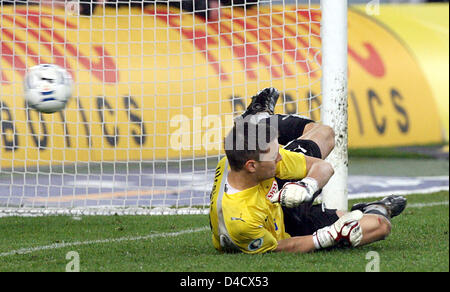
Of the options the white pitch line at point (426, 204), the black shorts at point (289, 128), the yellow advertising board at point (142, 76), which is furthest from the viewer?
the yellow advertising board at point (142, 76)

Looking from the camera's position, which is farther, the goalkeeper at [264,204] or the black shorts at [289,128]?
the black shorts at [289,128]

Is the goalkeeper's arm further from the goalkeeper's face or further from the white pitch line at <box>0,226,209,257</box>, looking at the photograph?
the white pitch line at <box>0,226,209,257</box>

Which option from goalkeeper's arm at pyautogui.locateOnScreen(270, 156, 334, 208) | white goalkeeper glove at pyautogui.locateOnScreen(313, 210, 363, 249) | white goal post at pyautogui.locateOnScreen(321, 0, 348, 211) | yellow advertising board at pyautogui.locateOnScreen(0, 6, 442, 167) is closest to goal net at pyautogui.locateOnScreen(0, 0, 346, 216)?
yellow advertising board at pyautogui.locateOnScreen(0, 6, 442, 167)

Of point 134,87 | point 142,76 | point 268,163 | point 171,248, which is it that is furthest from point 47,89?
point 134,87

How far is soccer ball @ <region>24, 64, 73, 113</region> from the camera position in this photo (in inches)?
261

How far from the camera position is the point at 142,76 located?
410 inches

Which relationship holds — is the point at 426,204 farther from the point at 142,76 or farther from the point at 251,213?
the point at 142,76

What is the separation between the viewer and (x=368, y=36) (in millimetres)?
13383

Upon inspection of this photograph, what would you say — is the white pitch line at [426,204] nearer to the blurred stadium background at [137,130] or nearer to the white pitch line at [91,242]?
the blurred stadium background at [137,130]

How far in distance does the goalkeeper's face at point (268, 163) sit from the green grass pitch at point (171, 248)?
48 cm

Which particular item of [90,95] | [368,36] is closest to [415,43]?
[368,36]

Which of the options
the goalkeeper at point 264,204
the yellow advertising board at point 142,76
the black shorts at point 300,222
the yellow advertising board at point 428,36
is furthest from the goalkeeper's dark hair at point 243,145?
the yellow advertising board at point 428,36

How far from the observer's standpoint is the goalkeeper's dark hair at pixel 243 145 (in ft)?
17.1

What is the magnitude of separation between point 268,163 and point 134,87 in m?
5.57
